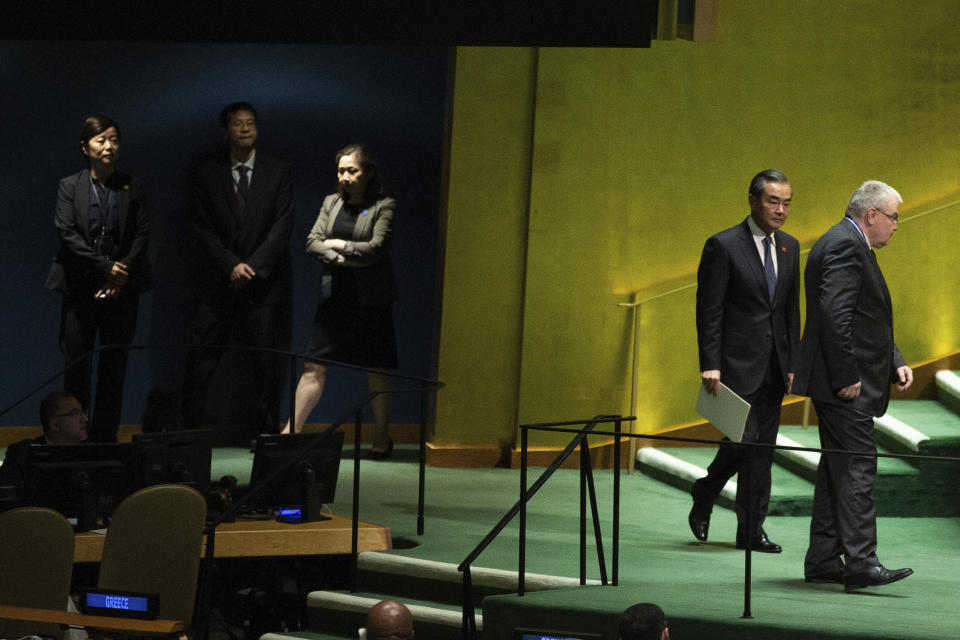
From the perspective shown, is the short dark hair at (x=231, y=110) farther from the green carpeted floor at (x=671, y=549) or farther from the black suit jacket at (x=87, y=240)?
the green carpeted floor at (x=671, y=549)

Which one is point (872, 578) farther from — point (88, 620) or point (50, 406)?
point (50, 406)

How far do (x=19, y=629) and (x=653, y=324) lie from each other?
4.21 meters

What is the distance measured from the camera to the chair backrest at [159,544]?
17.6 feet

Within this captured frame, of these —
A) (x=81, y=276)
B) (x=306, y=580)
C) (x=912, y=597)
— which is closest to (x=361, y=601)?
(x=306, y=580)

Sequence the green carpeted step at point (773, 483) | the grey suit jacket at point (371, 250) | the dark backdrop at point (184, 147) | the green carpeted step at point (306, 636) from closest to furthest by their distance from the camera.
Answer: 1. the green carpeted step at point (306, 636)
2. the green carpeted step at point (773, 483)
3. the grey suit jacket at point (371, 250)
4. the dark backdrop at point (184, 147)

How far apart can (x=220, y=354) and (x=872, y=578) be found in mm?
4235

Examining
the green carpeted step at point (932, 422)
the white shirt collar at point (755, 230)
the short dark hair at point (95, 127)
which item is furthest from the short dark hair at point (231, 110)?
Result: the green carpeted step at point (932, 422)

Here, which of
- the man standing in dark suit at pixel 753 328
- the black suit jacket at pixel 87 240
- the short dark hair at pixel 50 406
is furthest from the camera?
the black suit jacket at pixel 87 240

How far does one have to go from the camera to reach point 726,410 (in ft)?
19.3

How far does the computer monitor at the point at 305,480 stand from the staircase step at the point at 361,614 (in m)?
0.38

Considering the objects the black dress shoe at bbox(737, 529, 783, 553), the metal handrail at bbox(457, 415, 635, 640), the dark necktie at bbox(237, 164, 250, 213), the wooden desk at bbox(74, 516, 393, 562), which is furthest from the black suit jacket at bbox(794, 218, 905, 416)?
the dark necktie at bbox(237, 164, 250, 213)

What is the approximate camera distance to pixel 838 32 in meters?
8.38

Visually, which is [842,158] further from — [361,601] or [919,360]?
[361,601]

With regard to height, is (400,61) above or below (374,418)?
above
